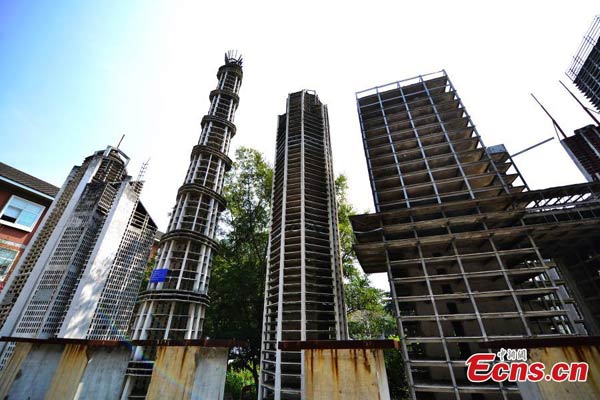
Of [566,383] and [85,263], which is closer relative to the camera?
[566,383]

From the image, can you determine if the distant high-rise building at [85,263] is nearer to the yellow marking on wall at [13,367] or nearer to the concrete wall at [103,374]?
the yellow marking on wall at [13,367]

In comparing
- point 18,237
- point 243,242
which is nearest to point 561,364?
point 243,242

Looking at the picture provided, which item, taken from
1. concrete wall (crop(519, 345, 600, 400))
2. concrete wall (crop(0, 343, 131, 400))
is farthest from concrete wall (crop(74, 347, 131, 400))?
concrete wall (crop(519, 345, 600, 400))

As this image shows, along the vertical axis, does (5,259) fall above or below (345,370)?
above

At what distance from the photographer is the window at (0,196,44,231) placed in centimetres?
1567

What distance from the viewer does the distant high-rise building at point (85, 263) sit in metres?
11.2

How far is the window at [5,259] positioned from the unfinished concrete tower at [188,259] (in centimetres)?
944

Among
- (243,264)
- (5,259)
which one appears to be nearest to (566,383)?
(243,264)

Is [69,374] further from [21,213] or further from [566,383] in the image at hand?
[21,213]

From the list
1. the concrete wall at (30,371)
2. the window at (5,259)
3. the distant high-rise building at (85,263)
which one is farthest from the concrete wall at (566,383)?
the window at (5,259)

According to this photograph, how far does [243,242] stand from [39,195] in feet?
47.6

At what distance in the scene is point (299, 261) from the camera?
1405 cm

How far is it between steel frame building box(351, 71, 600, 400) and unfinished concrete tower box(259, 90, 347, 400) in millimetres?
2555

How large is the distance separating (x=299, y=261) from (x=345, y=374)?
38.8ft
